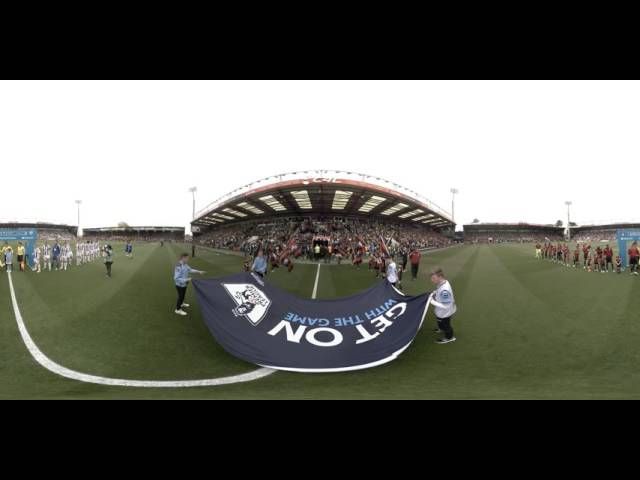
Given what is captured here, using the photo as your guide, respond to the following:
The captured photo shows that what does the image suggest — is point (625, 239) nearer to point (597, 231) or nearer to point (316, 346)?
point (316, 346)

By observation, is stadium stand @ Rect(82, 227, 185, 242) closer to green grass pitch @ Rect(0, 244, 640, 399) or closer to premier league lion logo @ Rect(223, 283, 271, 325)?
green grass pitch @ Rect(0, 244, 640, 399)

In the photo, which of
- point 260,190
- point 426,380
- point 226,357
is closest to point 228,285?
point 226,357

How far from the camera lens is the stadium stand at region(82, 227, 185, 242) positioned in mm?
77000

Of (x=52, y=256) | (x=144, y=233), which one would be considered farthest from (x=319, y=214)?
(x=144, y=233)

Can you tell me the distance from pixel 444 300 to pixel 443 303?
0.07 meters

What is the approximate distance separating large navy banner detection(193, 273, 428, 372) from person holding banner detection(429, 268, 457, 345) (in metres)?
0.25

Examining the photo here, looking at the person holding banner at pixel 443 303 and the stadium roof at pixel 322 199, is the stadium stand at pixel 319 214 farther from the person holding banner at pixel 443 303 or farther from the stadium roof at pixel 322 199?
the person holding banner at pixel 443 303

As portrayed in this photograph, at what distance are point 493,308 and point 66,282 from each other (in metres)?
17.0

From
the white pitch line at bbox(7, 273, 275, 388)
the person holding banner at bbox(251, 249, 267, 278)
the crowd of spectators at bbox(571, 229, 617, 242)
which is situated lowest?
the white pitch line at bbox(7, 273, 275, 388)

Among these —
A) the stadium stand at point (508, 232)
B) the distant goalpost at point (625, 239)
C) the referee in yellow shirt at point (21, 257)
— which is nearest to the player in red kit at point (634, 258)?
the distant goalpost at point (625, 239)

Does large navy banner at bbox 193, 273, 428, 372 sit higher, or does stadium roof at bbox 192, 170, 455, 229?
stadium roof at bbox 192, 170, 455, 229

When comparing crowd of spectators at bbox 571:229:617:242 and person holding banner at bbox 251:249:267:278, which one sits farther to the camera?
crowd of spectators at bbox 571:229:617:242

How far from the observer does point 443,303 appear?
5559 millimetres

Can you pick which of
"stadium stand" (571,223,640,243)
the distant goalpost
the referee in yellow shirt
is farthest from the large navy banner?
"stadium stand" (571,223,640,243)
